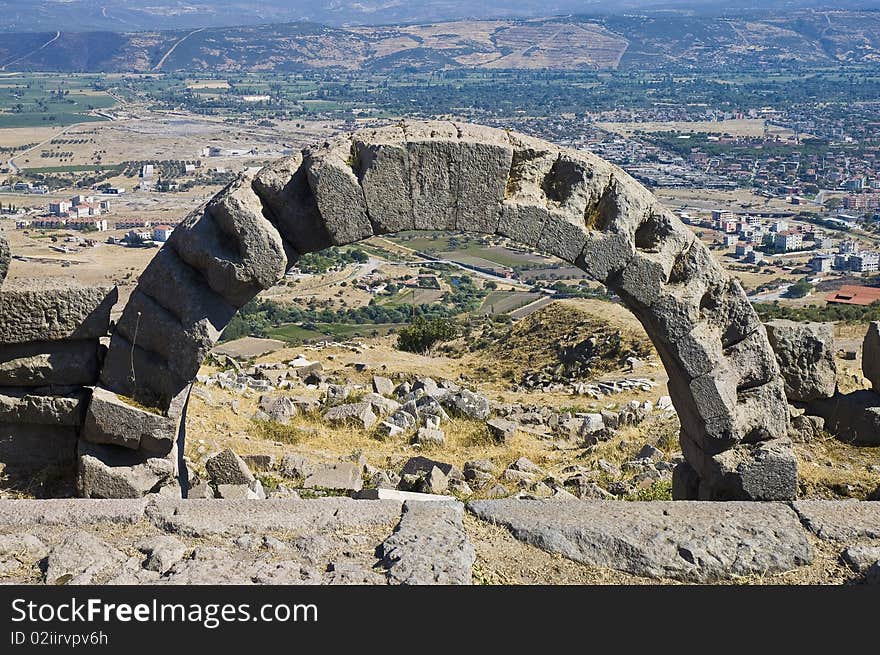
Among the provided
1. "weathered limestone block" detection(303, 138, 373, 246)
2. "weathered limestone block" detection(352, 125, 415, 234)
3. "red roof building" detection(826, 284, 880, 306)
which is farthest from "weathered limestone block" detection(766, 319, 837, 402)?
"red roof building" detection(826, 284, 880, 306)

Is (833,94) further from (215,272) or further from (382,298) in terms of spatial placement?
(215,272)

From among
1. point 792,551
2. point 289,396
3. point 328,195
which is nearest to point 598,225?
point 328,195

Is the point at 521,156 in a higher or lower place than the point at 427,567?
higher

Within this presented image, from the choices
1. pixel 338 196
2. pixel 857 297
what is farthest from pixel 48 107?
pixel 338 196

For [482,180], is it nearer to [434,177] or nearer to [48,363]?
[434,177]

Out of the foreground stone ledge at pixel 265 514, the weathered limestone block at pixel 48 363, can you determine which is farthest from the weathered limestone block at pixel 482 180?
the weathered limestone block at pixel 48 363

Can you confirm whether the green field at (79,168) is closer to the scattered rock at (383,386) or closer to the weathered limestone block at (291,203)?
the scattered rock at (383,386)
